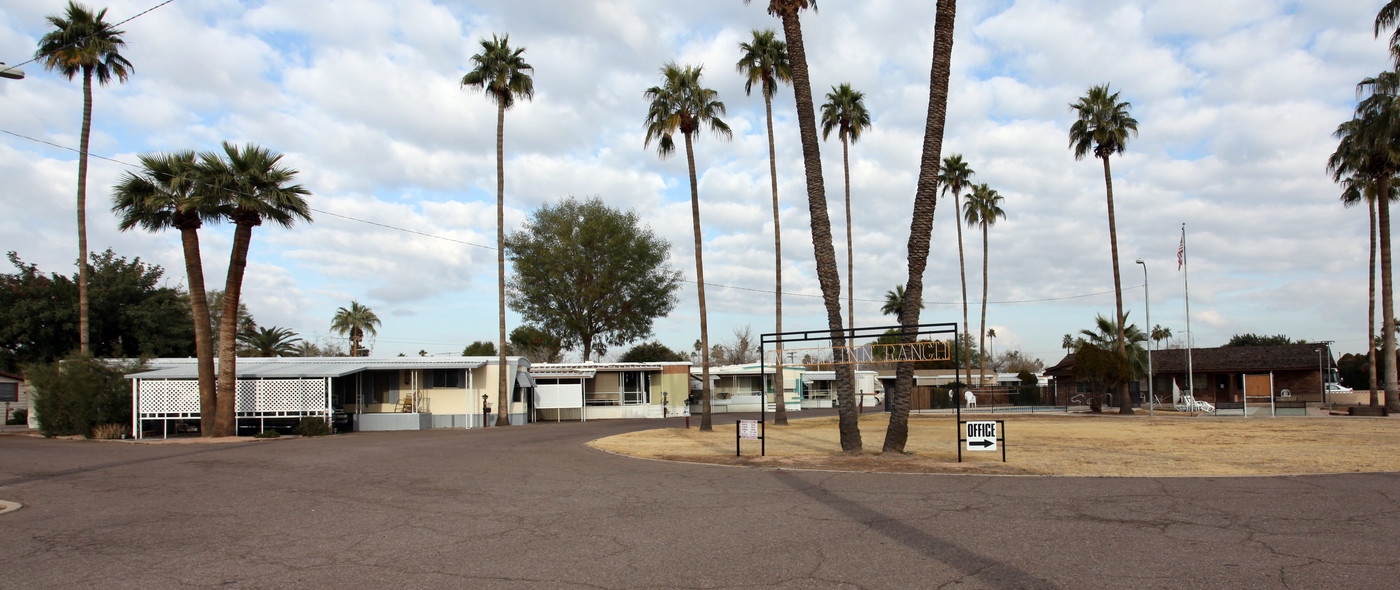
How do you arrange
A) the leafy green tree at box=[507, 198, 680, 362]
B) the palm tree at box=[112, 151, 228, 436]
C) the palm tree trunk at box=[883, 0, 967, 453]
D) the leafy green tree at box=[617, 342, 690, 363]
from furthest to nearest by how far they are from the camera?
the leafy green tree at box=[617, 342, 690, 363] → the leafy green tree at box=[507, 198, 680, 362] → the palm tree at box=[112, 151, 228, 436] → the palm tree trunk at box=[883, 0, 967, 453]

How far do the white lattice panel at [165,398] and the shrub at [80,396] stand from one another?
37.6 inches

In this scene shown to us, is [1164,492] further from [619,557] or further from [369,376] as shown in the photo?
[369,376]

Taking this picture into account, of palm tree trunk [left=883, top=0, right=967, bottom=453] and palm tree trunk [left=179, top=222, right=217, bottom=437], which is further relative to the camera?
palm tree trunk [left=179, top=222, right=217, bottom=437]

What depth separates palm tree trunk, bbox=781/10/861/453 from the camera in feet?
59.7

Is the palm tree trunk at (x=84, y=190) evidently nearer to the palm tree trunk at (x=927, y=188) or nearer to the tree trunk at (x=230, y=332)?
the tree trunk at (x=230, y=332)

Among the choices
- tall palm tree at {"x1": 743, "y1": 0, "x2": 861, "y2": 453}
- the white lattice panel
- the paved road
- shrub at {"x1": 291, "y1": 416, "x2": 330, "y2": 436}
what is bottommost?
shrub at {"x1": 291, "y1": 416, "x2": 330, "y2": 436}

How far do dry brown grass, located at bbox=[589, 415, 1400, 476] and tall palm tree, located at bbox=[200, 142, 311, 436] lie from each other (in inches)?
515

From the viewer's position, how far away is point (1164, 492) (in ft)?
38.1

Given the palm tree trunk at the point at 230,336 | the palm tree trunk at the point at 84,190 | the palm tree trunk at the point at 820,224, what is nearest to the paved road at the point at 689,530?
the palm tree trunk at the point at 820,224

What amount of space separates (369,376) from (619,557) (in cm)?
2990

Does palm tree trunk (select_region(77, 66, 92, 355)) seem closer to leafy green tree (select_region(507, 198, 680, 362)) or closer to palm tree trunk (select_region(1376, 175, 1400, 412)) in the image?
leafy green tree (select_region(507, 198, 680, 362))

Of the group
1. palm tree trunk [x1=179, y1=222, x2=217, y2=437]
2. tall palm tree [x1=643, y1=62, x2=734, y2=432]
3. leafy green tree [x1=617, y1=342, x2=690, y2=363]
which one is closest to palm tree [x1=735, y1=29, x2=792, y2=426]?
tall palm tree [x1=643, y1=62, x2=734, y2=432]

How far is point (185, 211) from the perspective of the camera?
85.5 ft

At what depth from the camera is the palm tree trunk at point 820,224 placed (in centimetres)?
1819
